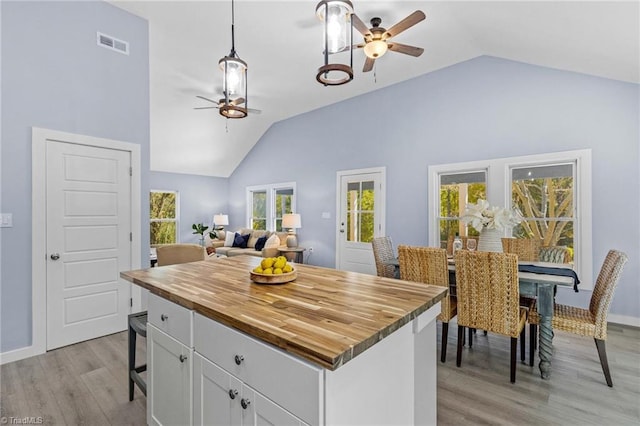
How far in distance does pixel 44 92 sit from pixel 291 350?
3484 millimetres

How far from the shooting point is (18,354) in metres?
2.67

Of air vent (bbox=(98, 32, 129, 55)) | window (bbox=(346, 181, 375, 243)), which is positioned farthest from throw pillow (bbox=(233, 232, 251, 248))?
air vent (bbox=(98, 32, 129, 55))

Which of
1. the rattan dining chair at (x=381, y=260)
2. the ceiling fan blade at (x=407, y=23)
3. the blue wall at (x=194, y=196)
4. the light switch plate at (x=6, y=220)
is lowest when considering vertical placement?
the rattan dining chair at (x=381, y=260)

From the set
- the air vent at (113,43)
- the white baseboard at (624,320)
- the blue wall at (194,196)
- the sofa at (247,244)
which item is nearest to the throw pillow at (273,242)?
the sofa at (247,244)

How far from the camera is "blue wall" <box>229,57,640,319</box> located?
3438 millimetres

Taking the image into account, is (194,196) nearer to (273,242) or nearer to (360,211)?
(273,242)

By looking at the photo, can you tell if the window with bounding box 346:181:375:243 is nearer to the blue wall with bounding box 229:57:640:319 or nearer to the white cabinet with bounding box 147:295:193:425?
the blue wall with bounding box 229:57:640:319

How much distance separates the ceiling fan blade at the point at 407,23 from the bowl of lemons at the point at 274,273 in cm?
240

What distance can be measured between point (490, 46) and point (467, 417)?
4111mm

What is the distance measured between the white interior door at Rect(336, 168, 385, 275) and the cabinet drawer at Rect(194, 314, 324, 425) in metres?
4.32

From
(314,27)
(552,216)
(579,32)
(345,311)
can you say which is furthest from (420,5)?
(345,311)

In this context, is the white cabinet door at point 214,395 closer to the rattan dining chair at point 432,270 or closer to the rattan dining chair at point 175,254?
the rattan dining chair at point 432,270

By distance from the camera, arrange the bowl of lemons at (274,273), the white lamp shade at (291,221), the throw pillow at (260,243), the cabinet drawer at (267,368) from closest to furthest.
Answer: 1. the cabinet drawer at (267,368)
2. the bowl of lemons at (274,273)
3. the white lamp shade at (291,221)
4. the throw pillow at (260,243)

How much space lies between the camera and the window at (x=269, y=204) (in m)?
7.16
